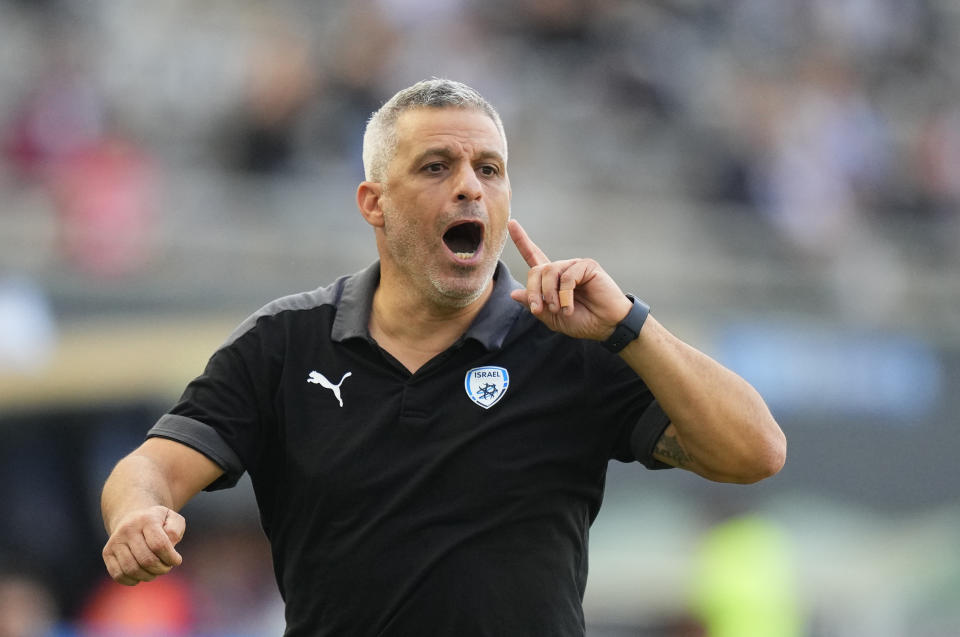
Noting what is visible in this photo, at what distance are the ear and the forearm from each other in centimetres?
96

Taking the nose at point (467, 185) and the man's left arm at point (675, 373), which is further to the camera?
the nose at point (467, 185)

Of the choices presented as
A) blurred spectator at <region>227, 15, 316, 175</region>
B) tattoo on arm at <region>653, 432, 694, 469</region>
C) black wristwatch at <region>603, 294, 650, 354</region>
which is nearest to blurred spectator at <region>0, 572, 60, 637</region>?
blurred spectator at <region>227, 15, 316, 175</region>

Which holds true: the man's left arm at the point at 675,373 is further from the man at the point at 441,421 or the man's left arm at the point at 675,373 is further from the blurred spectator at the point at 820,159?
the blurred spectator at the point at 820,159

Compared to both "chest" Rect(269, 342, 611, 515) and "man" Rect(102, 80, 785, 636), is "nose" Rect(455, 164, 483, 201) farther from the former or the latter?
"chest" Rect(269, 342, 611, 515)

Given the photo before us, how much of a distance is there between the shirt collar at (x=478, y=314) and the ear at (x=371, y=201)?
0.54 feet

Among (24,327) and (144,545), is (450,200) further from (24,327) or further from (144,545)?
(24,327)

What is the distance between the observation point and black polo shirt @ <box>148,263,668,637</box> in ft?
13.6

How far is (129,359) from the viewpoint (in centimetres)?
1065

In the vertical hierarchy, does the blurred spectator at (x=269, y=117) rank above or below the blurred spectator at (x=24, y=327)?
above

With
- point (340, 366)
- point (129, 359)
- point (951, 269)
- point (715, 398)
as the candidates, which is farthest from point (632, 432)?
point (951, 269)

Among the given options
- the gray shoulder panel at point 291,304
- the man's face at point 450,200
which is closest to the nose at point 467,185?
the man's face at point 450,200

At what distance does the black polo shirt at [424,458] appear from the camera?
4.16 m

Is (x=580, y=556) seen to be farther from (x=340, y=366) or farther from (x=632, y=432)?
(x=340, y=366)

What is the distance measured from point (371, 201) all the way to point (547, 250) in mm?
7273
